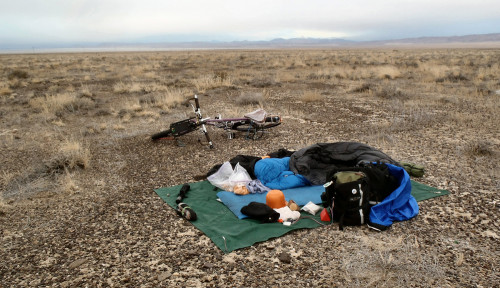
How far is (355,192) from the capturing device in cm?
444

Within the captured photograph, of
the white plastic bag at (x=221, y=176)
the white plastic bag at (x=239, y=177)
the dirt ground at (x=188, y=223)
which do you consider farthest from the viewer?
Answer: the white plastic bag at (x=221, y=176)

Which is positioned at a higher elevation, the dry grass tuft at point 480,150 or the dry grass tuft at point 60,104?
the dry grass tuft at point 60,104

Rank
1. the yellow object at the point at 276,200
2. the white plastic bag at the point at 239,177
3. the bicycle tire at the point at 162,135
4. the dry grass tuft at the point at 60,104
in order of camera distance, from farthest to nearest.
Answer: the dry grass tuft at the point at 60,104, the bicycle tire at the point at 162,135, the white plastic bag at the point at 239,177, the yellow object at the point at 276,200

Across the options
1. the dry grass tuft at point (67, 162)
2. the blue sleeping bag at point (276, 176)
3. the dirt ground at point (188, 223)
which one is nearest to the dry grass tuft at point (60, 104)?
the dirt ground at point (188, 223)

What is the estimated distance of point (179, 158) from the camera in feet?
24.7

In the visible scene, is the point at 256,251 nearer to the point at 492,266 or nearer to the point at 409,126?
the point at 492,266

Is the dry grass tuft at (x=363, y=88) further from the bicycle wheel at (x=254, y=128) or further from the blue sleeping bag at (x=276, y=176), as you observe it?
the blue sleeping bag at (x=276, y=176)

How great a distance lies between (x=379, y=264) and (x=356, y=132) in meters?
5.91

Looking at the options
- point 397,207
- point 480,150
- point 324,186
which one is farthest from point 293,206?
point 480,150

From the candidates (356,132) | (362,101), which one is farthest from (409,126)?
(362,101)

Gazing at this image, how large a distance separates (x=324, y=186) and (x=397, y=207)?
3.59 feet

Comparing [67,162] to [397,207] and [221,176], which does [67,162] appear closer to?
[221,176]

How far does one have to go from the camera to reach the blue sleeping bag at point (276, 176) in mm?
5742

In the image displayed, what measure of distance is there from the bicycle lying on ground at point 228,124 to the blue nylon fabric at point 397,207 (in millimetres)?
4326
